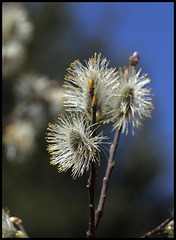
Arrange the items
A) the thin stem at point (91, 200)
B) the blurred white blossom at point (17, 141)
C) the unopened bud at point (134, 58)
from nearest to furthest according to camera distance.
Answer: the thin stem at point (91, 200), the unopened bud at point (134, 58), the blurred white blossom at point (17, 141)

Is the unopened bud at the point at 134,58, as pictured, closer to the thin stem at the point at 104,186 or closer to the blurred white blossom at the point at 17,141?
the thin stem at the point at 104,186

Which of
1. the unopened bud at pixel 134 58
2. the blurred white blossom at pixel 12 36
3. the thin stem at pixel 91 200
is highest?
the blurred white blossom at pixel 12 36

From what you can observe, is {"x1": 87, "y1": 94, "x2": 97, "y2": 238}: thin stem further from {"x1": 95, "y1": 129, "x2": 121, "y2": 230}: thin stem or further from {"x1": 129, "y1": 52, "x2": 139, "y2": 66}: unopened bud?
{"x1": 129, "y1": 52, "x2": 139, "y2": 66}: unopened bud

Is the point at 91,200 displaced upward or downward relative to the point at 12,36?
downward

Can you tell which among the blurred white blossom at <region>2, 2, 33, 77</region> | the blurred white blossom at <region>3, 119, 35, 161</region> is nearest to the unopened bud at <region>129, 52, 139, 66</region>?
the blurred white blossom at <region>3, 119, 35, 161</region>

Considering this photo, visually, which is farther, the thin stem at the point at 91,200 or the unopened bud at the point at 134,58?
the unopened bud at the point at 134,58

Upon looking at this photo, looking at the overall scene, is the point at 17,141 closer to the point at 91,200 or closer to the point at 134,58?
the point at 134,58

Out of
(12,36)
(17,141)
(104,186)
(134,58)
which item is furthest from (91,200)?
(12,36)

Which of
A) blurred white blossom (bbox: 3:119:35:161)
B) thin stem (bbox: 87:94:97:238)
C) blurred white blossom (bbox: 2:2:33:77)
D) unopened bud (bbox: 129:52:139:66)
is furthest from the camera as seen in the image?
blurred white blossom (bbox: 2:2:33:77)

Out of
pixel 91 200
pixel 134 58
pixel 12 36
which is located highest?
pixel 12 36

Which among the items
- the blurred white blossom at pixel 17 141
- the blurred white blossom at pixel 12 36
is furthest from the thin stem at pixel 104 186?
the blurred white blossom at pixel 12 36

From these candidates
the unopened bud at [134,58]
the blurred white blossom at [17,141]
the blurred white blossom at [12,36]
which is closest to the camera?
→ the unopened bud at [134,58]

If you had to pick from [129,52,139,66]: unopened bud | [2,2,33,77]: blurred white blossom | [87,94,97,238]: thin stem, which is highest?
[2,2,33,77]: blurred white blossom

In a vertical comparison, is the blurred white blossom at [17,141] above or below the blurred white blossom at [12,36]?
below
